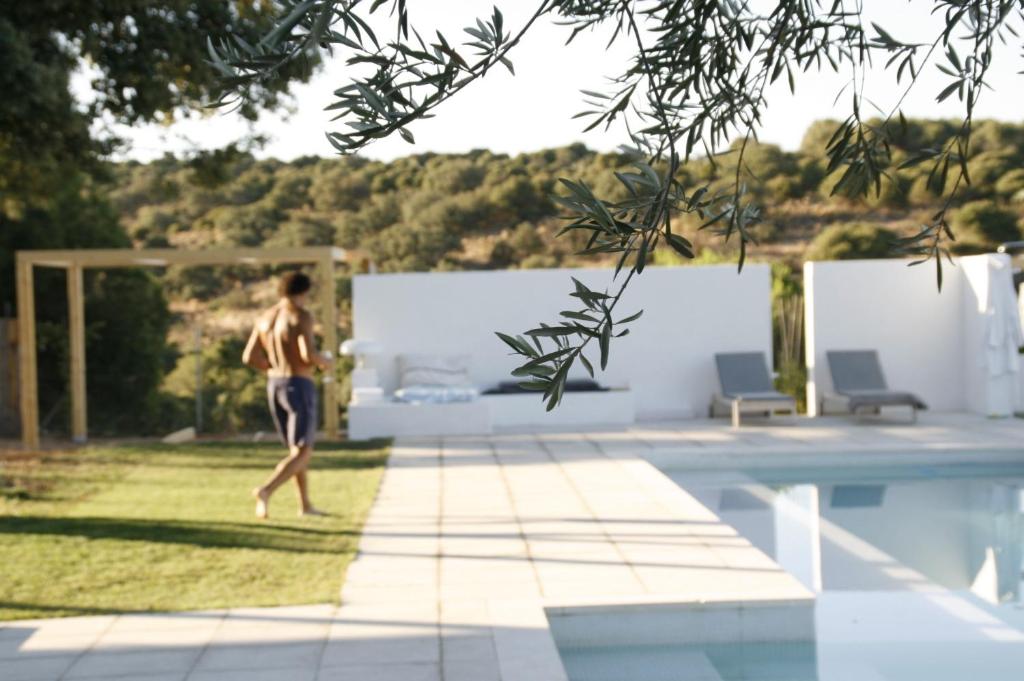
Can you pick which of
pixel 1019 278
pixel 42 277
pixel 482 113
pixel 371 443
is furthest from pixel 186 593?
pixel 1019 278

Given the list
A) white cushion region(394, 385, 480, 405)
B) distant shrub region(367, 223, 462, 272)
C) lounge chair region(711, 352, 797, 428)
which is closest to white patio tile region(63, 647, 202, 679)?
white cushion region(394, 385, 480, 405)

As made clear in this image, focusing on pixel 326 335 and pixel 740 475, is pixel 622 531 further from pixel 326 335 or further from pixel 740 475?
pixel 326 335

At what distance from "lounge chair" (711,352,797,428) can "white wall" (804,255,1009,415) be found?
0.81m

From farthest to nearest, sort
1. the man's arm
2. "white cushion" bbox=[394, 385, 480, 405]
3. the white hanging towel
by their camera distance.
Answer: the white hanging towel → "white cushion" bbox=[394, 385, 480, 405] → the man's arm

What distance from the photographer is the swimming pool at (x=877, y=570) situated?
422cm

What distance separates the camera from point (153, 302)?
14.9 meters

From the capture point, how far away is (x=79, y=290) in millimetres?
11312

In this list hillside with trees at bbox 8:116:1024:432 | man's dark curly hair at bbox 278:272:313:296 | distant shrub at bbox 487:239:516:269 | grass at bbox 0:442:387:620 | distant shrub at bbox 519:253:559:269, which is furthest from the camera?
distant shrub at bbox 487:239:516:269

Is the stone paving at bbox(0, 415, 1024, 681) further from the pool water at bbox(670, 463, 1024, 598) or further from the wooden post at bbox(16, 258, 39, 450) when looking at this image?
the wooden post at bbox(16, 258, 39, 450)

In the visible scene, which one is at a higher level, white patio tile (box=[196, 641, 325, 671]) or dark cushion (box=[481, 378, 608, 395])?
dark cushion (box=[481, 378, 608, 395])

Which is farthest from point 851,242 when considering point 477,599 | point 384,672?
point 384,672

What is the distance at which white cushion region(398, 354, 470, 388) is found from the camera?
11.9m

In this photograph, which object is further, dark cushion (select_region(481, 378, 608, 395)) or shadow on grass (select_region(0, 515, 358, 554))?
dark cushion (select_region(481, 378, 608, 395))

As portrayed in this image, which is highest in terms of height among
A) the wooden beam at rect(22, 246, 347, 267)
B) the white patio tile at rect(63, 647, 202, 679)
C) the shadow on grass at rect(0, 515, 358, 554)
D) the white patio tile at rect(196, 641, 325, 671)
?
the wooden beam at rect(22, 246, 347, 267)
